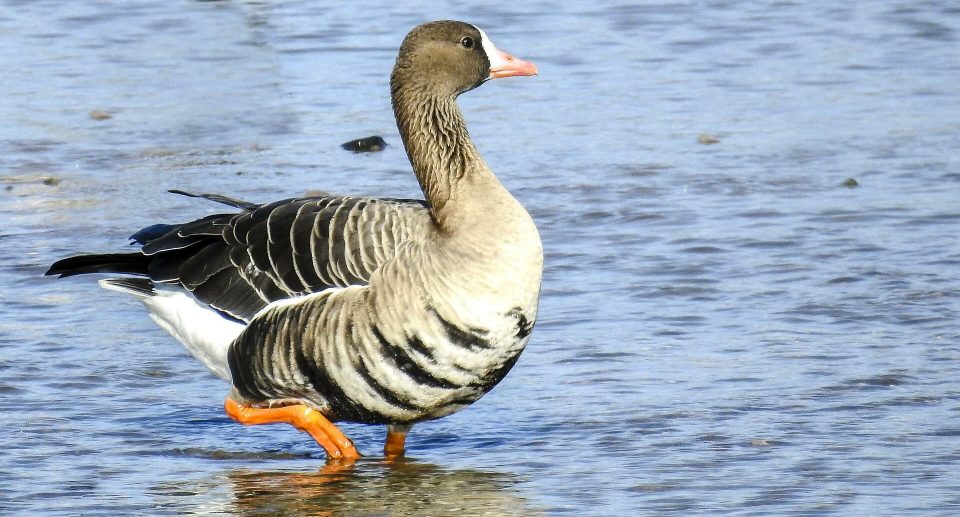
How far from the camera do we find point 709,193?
10.6 metres

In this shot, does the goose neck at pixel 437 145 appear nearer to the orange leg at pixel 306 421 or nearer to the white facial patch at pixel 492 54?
the white facial patch at pixel 492 54

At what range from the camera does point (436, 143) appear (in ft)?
22.1

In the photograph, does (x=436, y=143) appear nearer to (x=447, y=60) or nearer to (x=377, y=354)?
(x=447, y=60)

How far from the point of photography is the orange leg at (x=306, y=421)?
6.70 m

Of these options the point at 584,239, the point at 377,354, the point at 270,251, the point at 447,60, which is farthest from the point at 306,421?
the point at 584,239

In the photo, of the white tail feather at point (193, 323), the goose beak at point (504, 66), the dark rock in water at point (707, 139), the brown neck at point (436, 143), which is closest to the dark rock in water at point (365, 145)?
the dark rock in water at point (707, 139)

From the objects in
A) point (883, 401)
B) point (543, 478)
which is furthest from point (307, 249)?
point (883, 401)

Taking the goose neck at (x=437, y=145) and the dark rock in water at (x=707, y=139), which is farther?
the dark rock in water at (x=707, y=139)

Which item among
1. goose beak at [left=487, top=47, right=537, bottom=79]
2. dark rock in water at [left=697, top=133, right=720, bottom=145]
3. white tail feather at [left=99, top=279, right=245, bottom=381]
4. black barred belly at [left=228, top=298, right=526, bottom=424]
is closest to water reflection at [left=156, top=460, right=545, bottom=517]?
black barred belly at [left=228, top=298, right=526, bottom=424]

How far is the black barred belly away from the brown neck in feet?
1.71

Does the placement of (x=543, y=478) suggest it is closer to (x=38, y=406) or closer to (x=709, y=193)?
(x=38, y=406)

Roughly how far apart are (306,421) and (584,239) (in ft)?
Result: 11.2

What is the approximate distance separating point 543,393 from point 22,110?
6.94 metres

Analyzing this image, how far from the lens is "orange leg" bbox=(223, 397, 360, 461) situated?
670 cm
